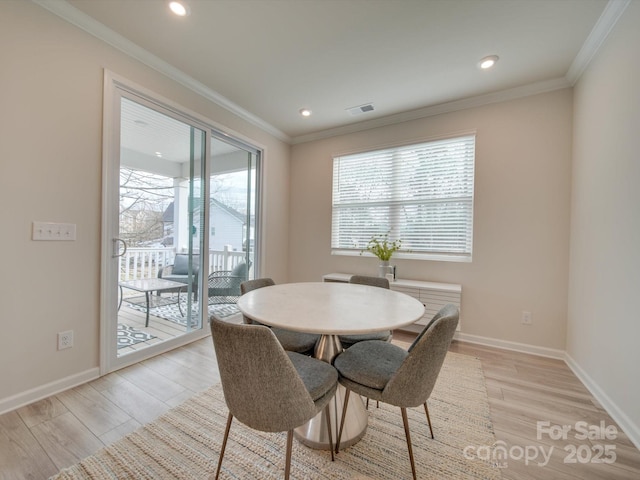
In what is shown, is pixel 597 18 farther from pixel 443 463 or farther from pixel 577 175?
pixel 443 463

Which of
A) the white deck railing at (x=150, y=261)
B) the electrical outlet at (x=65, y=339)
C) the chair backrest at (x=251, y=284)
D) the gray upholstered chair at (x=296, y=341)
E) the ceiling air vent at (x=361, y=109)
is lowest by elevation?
the electrical outlet at (x=65, y=339)

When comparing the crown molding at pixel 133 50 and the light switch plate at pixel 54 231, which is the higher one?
the crown molding at pixel 133 50

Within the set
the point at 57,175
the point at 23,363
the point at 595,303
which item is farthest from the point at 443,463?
the point at 57,175

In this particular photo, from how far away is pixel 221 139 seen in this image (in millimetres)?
3131

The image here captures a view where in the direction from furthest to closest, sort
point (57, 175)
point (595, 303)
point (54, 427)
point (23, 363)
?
point (595, 303) → point (57, 175) → point (23, 363) → point (54, 427)

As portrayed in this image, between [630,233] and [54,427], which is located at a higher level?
[630,233]

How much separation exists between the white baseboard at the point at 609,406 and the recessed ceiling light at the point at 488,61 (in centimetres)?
272

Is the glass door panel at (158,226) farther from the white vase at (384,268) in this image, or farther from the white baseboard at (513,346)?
the white baseboard at (513,346)

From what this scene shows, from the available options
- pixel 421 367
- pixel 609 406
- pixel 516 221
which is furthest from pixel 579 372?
pixel 421 367

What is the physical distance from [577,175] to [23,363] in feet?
15.0

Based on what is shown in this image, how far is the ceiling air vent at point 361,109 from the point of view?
10.3 feet

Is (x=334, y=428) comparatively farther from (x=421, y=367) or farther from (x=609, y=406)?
(x=609, y=406)

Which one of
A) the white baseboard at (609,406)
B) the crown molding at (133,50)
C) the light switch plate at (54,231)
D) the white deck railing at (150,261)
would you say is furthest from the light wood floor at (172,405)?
the crown molding at (133,50)

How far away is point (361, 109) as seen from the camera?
3.21 metres
